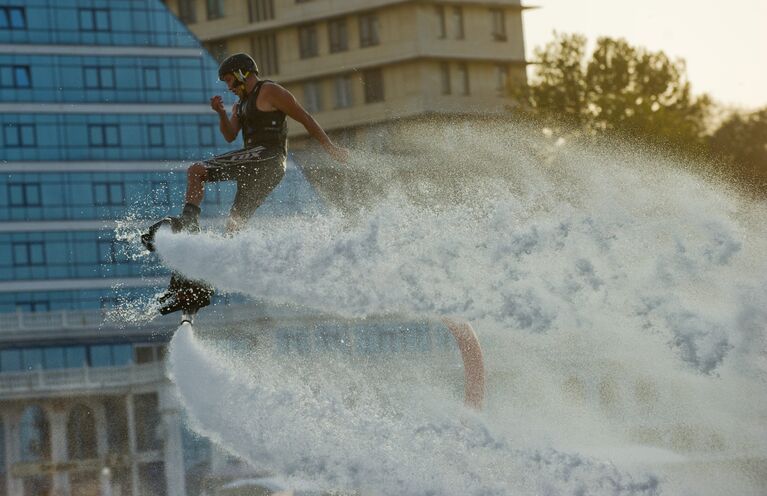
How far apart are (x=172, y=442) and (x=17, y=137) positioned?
15.1m

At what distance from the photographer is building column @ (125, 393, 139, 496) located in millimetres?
Result: 59219

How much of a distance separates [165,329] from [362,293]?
140 feet

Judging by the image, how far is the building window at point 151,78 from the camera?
66.0 m

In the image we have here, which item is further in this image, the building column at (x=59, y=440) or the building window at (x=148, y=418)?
the building window at (x=148, y=418)

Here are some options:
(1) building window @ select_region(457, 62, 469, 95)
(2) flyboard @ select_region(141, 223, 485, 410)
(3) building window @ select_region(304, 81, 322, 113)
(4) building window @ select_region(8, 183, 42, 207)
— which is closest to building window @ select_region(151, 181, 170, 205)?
(4) building window @ select_region(8, 183, 42, 207)

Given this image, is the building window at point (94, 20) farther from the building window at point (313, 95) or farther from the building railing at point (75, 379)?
the building railing at point (75, 379)

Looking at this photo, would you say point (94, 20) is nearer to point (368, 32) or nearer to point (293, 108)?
point (368, 32)

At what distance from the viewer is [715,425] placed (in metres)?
27.1

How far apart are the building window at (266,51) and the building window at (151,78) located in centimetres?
1135

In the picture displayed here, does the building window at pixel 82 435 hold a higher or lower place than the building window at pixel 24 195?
lower

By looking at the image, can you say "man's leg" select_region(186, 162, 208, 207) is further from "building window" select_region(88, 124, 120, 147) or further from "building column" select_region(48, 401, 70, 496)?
"building window" select_region(88, 124, 120, 147)

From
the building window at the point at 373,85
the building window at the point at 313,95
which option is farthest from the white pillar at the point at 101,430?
the building window at the point at 373,85

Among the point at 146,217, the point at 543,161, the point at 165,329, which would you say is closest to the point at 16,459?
the point at 165,329

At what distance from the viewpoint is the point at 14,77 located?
211ft
